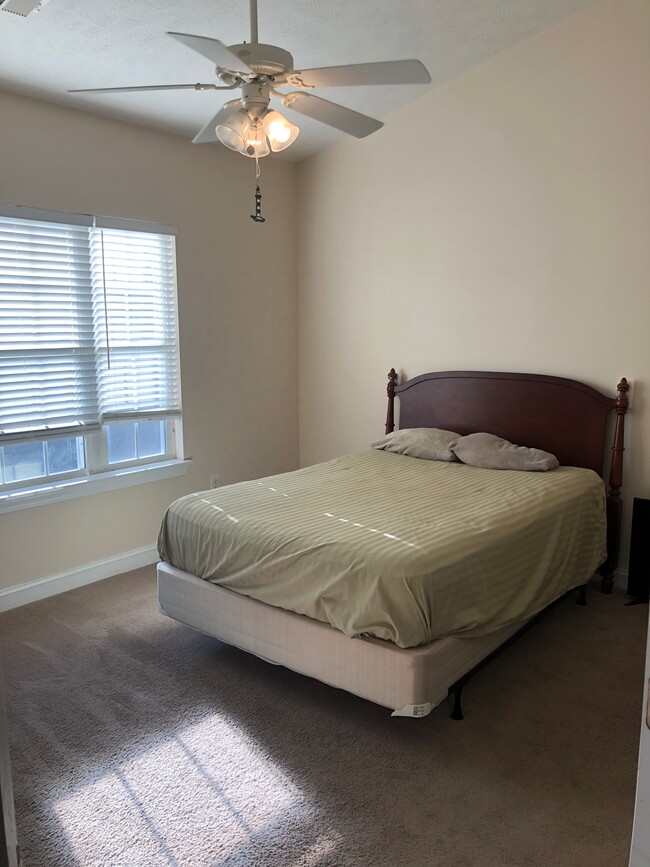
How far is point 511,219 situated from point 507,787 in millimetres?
2979

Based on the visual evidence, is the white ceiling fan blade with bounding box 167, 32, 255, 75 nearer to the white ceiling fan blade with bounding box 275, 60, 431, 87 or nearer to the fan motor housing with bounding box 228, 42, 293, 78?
the fan motor housing with bounding box 228, 42, 293, 78

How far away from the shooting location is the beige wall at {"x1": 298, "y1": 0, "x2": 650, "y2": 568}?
336 cm

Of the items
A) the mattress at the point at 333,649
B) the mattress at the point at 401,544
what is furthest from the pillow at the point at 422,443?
the mattress at the point at 333,649

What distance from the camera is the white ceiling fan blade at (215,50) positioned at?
5.96 ft

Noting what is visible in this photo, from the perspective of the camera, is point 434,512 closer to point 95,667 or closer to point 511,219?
point 95,667

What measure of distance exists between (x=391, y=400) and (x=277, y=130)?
7.95 ft

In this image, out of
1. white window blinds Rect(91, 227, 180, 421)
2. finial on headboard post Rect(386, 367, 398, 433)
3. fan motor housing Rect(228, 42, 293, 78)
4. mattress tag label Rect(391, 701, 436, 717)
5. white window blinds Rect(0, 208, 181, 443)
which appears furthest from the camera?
finial on headboard post Rect(386, 367, 398, 433)

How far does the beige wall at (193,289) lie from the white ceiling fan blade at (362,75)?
185 centimetres

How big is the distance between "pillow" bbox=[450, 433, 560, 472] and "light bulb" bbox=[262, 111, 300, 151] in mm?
2044

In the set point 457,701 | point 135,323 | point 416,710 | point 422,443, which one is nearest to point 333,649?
point 416,710

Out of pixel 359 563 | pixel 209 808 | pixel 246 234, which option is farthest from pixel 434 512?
pixel 246 234

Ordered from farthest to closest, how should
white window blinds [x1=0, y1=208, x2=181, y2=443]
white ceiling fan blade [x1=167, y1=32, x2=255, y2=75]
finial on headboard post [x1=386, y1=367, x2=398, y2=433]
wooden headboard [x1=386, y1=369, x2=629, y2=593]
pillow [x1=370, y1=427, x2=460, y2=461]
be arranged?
1. finial on headboard post [x1=386, y1=367, x2=398, y2=433]
2. pillow [x1=370, y1=427, x2=460, y2=461]
3. wooden headboard [x1=386, y1=369, x2=629, y2=593]
4. white window blinds [x1=0, y1=208, x2=181, y2=443]
5. white ceiling fan blade [x1=167, y1=32, x2=255, y2=75]

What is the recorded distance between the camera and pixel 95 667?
2818 mm

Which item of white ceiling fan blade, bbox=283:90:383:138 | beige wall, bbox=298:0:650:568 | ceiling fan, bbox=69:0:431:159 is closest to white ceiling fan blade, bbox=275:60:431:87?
ceiling fan, bbox=69:0:431:159
